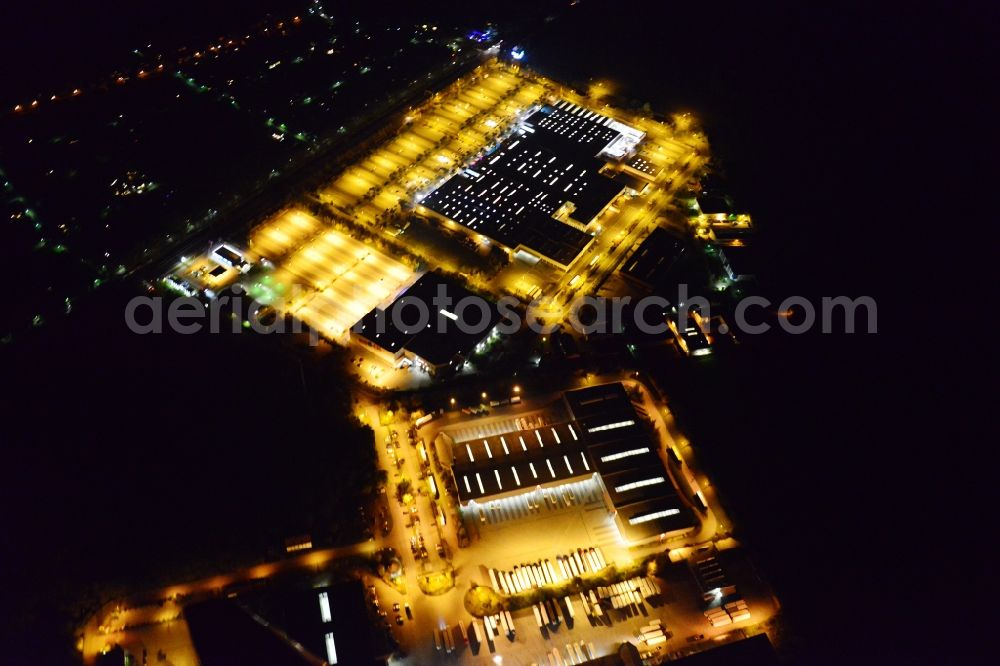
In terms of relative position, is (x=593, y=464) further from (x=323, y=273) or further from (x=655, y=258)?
(x=323, y=273)

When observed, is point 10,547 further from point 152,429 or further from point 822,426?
point 822,426

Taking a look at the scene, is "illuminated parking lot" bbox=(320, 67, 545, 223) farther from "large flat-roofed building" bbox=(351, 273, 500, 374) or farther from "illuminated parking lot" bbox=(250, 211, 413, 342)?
"large flat-roofed building" bbox=(351, 273, 500, 374)

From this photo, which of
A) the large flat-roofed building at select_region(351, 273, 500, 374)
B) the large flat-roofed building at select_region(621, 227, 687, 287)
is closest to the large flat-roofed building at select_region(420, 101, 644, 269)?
the large flat-roofed building at select_region(621, 227, 687, 287)

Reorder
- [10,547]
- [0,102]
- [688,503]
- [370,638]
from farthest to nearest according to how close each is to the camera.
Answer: [0,102]
[688,503]
[10,547]
[370,638]

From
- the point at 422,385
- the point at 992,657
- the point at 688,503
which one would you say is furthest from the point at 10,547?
the point at 992,657

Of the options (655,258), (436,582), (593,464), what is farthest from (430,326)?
(655,258)

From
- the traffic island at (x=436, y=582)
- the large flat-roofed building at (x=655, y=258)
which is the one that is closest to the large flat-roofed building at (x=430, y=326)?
the large flat-roofed building at (x=655, y=258)
